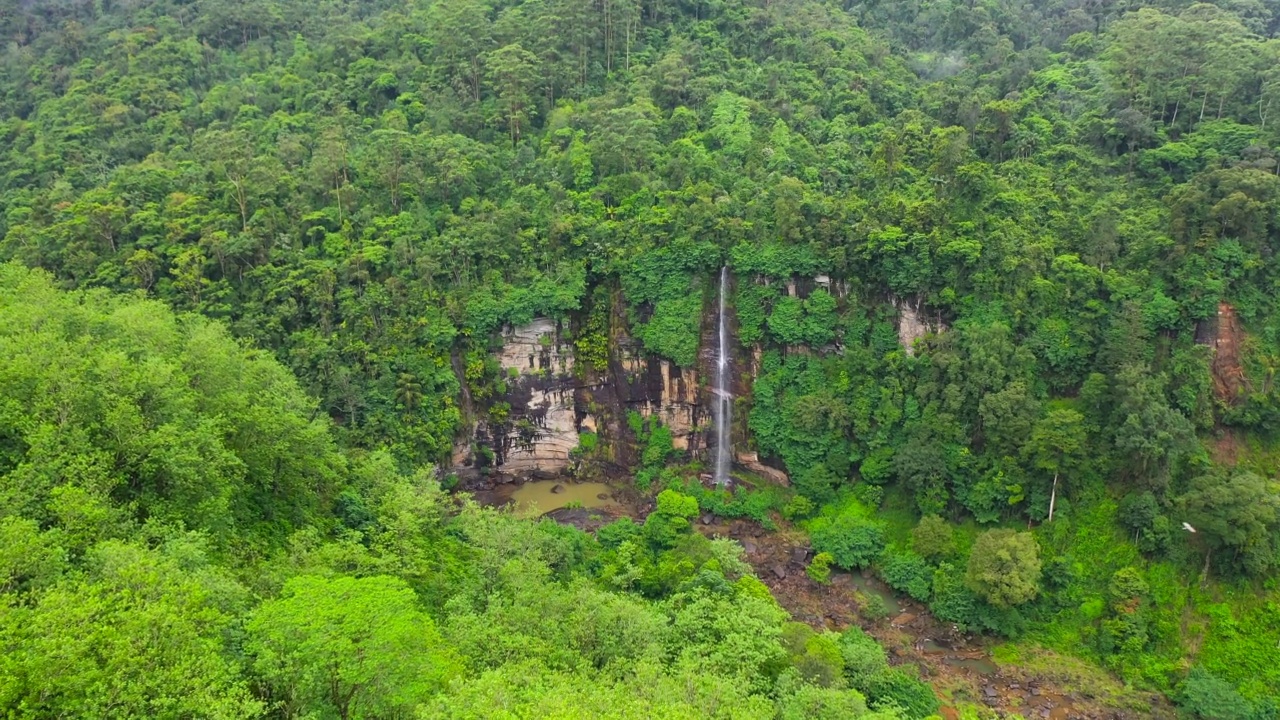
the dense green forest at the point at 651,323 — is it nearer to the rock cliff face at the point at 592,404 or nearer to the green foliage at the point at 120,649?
the green foliage at the point at 120,649

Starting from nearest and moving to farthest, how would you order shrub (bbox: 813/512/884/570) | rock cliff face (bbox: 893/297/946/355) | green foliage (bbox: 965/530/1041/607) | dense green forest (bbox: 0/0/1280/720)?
dense green forest (bbox: 0/0/1280/720)
green foliage (bbox: 965/530/1041/607)
shrub (bbox: 813/512/884/570)
rock cliff face (bbox: 893/297/946/355)

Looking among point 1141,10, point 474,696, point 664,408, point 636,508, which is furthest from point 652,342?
point 1141,10

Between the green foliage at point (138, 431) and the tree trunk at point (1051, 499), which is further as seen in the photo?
the tree trunk at point (1051, 499)

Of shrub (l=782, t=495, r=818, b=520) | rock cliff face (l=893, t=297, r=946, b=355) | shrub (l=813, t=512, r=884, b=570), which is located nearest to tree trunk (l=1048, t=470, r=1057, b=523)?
shrub (l=813, t=512, r=884, b=570)

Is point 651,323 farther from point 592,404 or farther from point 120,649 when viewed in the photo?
point 120,649

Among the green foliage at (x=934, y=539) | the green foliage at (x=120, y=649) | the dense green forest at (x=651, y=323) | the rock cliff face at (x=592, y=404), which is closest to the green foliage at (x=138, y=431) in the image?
the dense green forest at (x=651, y=323)

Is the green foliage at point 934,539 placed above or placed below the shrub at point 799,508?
above

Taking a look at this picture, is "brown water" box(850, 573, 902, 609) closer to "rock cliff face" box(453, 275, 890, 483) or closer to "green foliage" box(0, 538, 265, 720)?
"rock cliff face" box(453, 275, 890, 483)

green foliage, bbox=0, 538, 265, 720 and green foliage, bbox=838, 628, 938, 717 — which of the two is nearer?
green foliage, bbox=0, 538, 265, 720
